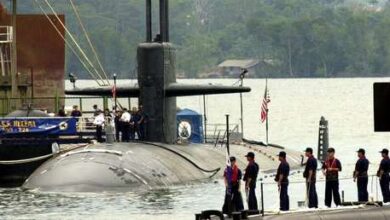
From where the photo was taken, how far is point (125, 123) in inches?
1511

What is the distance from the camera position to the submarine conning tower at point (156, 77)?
122ft

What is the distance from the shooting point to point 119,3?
160m

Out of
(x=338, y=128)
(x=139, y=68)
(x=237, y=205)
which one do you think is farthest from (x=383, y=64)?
(x=237, y=205)

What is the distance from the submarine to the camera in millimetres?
33969

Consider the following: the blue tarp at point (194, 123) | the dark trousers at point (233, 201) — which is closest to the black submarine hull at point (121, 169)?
the dark trousers at point (233, 201)

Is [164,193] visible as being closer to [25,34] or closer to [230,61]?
[25,34]

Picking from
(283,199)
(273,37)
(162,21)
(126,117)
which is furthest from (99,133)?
(273,37)

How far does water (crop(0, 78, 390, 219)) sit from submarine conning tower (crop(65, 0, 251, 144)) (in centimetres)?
245

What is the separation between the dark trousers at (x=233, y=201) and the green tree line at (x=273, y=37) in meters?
126

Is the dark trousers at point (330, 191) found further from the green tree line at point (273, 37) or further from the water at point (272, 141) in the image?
the green tree line at point (273, 37)

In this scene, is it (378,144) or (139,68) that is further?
(378,144)

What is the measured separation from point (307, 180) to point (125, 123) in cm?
1277

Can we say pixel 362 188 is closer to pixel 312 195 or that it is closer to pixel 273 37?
pixel 312 195

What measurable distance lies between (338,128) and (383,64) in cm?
8980
